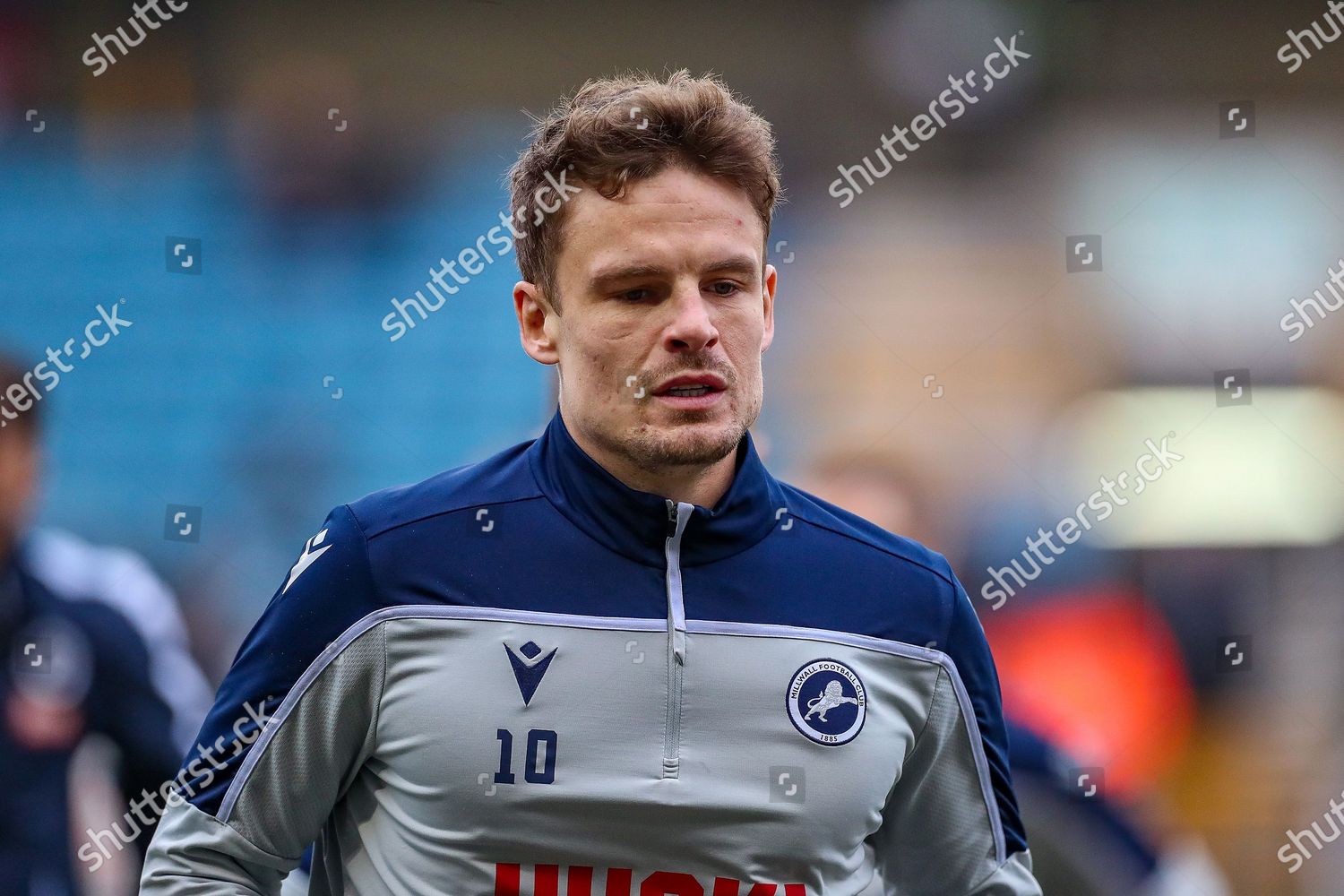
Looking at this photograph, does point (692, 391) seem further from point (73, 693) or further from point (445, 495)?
point (73, 693)

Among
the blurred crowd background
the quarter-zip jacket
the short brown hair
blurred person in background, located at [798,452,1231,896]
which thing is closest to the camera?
the quarter-zip jacket

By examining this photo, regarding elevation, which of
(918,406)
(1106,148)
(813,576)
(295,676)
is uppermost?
(1106,148)

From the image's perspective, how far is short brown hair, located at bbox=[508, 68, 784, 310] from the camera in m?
1.34

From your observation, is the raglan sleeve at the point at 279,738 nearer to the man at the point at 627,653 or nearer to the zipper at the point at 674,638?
the man at the point at 627,653

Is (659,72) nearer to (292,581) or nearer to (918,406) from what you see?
(918,406)

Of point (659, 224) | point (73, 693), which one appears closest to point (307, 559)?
point (659, 224)

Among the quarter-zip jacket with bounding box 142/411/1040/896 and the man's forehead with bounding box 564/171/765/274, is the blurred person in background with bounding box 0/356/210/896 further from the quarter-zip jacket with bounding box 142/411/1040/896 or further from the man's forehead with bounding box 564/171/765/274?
the man's forehead with bounding box 564/171/765/274

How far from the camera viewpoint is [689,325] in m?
1.28

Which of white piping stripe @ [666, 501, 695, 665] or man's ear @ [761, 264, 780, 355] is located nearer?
white piping stripe @ [666, 501, 695, 665]

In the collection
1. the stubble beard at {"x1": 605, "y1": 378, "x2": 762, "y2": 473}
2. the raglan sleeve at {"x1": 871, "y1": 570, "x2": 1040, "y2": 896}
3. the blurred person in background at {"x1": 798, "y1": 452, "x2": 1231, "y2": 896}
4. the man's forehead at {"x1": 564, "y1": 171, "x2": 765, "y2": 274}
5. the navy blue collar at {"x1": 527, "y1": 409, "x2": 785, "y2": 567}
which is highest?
the man's forehead at {"x1": 564, "y1": 171, "x2": 765, "y2": 274}

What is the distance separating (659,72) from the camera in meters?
3.41

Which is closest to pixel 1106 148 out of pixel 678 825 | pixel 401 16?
pixel 401 16

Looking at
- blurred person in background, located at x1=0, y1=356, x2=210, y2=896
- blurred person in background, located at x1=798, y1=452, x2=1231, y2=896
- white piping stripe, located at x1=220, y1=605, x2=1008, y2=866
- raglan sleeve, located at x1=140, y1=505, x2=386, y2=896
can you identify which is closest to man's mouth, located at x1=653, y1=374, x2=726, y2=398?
white piping stripe, located at x1=220, y1=605, x2=1008, y2=866

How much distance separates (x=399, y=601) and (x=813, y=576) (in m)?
0.46
